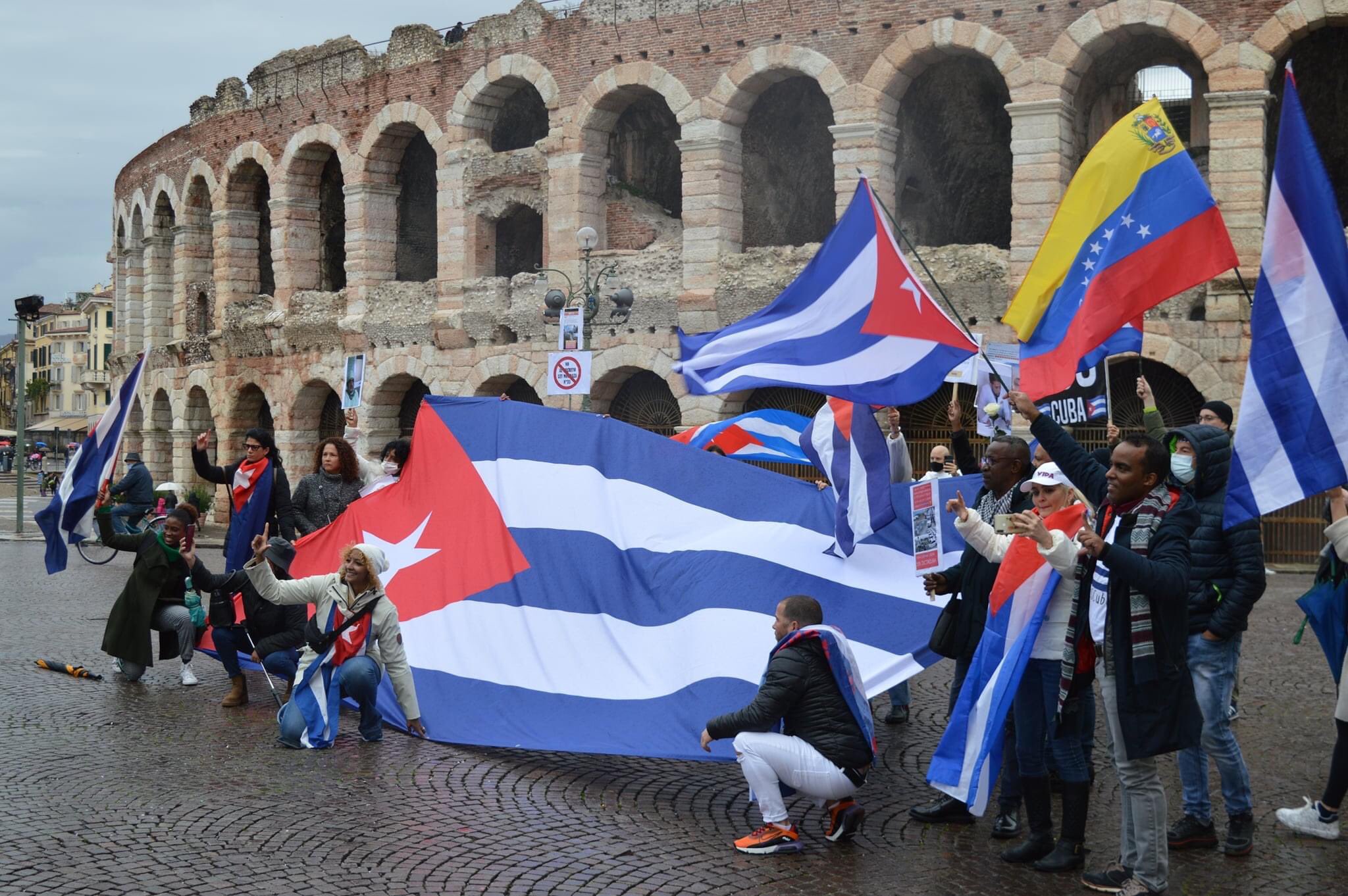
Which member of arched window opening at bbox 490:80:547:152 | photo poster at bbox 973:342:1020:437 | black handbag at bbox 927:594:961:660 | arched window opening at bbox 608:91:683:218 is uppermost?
arched window opening at bbox 490:80:547:152

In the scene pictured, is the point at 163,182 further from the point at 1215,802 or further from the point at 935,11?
the point at 1215,802

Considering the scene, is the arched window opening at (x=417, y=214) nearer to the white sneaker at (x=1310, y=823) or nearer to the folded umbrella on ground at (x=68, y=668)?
the folded umbrella on ground at (x=68, y=668)

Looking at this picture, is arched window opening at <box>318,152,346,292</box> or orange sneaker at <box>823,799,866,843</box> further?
arched window opening at <box>318,152,346,292</box>

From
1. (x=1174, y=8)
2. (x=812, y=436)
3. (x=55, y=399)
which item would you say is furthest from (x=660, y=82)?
(x=55, y=399)

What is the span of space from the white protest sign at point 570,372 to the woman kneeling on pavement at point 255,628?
9074 millimetres

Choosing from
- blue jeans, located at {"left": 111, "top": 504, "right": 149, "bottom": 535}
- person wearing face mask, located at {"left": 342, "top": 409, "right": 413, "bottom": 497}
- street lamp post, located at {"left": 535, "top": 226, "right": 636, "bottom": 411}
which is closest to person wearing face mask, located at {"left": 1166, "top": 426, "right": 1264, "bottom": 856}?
person wearing face mask, located at {"left": 342, "top": 409, "right": 413, "bottom": 497}

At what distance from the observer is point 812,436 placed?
832 centimetres

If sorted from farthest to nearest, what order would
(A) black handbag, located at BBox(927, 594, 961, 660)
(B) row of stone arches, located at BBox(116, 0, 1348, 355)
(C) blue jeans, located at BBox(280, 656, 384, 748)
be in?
(B) row of stone arches, located at BBox(116, 0, 1348, 355) → (C) blue jeans, located at BBox(280, 656, 384, 748) → (A) black handbag, located at BBox(927, 594, 961, 660)

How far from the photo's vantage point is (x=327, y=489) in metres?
10.1

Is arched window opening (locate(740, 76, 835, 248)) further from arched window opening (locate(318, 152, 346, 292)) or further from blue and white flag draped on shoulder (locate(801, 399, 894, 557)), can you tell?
blue and white flag draped on shoulder (locate(801, 399, 894, 557))

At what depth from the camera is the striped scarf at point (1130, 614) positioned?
17.0ft

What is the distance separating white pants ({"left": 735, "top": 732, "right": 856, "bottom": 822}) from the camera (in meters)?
6.05

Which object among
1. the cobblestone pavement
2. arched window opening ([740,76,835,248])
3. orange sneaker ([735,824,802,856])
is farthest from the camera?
arched window opening ([740,76,835,248])

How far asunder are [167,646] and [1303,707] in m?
8.10
